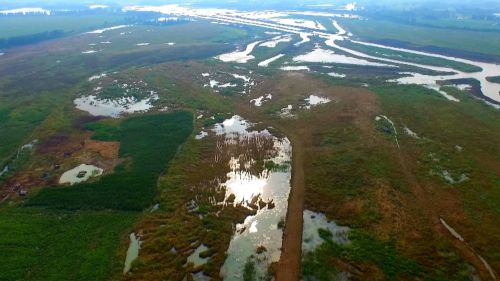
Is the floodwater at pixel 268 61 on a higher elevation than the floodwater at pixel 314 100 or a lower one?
lower

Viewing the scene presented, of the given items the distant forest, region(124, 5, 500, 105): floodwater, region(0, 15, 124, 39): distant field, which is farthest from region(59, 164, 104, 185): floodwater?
region(0, 15, 124, 39): distant field

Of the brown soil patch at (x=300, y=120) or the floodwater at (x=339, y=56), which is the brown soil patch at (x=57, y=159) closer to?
the brown soil patch at (x=300, y=120)

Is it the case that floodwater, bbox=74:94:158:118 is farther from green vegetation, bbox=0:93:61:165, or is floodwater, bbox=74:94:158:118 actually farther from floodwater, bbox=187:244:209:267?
floodwater, bbox=187:244:209:267

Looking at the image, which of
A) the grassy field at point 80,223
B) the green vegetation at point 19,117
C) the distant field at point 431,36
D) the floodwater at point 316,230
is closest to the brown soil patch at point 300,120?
the floodwater at point 316,230

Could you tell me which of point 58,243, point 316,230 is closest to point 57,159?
point 58,243

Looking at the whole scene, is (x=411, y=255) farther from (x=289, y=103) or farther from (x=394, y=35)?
(x=394, y=35)
